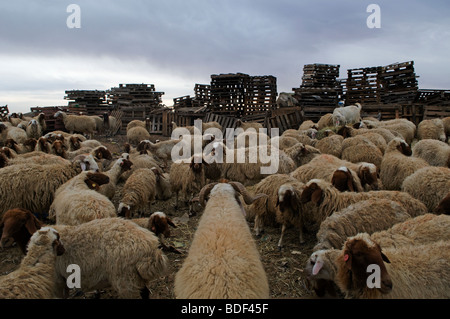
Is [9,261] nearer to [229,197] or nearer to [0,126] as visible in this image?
[229,197]

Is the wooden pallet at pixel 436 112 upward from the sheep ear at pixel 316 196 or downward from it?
upward

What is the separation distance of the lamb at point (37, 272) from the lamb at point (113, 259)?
0.14m

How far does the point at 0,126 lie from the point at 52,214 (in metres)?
11.5

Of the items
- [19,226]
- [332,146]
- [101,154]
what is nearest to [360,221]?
[19,226]

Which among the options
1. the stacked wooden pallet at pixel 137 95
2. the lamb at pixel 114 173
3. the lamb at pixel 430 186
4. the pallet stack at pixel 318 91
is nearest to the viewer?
the lamb at pixel 430 186

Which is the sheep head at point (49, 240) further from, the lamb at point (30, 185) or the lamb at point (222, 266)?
the lamb at point (30, 185)

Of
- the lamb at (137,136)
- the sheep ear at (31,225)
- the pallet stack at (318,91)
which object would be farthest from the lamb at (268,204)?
the pallet stack at (318,91)

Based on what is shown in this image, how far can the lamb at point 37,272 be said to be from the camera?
9.92ft

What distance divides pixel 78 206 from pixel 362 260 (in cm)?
431

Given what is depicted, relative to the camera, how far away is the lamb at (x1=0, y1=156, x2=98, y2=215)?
588cm

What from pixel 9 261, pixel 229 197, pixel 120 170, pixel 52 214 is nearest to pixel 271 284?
pixel 229 197

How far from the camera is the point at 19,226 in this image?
13.0 feet

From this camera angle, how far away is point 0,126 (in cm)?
1367

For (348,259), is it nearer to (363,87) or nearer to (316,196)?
(316,196)
